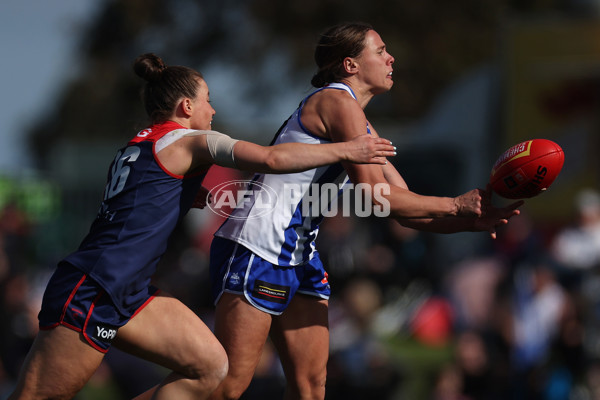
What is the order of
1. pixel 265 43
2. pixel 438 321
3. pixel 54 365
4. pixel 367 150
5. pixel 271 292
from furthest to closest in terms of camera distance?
pixel 265 43 < pixel 438 321 < pixel 271 292 < pixel 367 150 < pixel 54 365

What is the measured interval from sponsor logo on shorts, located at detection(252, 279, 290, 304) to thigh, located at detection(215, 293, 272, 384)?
78 mm

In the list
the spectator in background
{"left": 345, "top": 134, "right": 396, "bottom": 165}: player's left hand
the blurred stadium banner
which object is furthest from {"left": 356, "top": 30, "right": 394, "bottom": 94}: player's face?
the blurred stadium banner

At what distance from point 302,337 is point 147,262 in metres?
1.05

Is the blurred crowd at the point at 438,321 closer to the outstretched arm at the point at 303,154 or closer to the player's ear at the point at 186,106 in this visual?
the player's ear at the point at 186,106

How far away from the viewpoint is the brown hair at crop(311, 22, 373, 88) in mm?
4867

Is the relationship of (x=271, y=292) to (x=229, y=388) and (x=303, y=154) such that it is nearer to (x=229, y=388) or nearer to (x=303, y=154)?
(x=229, y=388)

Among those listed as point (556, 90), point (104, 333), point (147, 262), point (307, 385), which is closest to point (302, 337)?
point (307, 385)

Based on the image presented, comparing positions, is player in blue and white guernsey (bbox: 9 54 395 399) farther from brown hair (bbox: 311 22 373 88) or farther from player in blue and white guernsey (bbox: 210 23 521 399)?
brown hair (bbox: 311 22 373 88)

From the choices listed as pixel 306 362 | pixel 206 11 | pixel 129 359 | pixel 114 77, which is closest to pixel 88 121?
pixel 114 77

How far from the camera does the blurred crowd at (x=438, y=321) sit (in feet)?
29.5

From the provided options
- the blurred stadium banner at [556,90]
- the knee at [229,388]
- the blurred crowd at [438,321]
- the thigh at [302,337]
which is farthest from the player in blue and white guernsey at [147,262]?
the blurred stadium banner at [556,90]

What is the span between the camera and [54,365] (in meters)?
4.09

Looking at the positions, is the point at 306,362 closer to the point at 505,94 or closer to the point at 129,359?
the point at 129,359

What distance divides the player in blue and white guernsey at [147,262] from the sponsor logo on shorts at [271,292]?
395 millimetres
